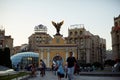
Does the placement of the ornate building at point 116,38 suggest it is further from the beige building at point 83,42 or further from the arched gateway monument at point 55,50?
the arched gateway monument at point 55,50

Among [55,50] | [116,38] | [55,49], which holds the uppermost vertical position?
[116,38]

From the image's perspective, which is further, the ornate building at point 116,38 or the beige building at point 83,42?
the beige building at point 83,42

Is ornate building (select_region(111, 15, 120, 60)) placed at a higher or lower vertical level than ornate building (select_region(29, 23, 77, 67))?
higher

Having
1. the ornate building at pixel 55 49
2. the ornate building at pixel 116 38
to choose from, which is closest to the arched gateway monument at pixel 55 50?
the ornate building at pixel 55 49

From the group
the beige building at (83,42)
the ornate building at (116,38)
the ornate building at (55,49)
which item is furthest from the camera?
the beige building at (83,42)

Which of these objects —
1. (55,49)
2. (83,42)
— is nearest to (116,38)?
(83,42)

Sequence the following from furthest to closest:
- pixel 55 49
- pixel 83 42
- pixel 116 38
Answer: pixel 83 42, pixel 116 38, pixel 55 49

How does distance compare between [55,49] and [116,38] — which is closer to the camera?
[55,49]

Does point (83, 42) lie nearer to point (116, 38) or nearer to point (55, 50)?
point (116, 38)

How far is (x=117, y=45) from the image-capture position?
228 feet

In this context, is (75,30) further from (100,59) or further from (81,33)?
(100,59)

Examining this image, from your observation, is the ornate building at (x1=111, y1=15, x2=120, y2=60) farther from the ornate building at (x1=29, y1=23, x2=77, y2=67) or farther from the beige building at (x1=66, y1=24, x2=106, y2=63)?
the ornate building at (x1=29, y1=23, x2=77, y2=67)

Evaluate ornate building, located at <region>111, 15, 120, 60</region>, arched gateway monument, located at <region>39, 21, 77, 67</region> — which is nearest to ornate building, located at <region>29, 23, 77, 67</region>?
arched gateway monument, located at <region>39, 21, 77, 67</region>

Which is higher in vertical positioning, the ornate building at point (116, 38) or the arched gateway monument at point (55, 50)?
the ornate building at point (116, 38)
